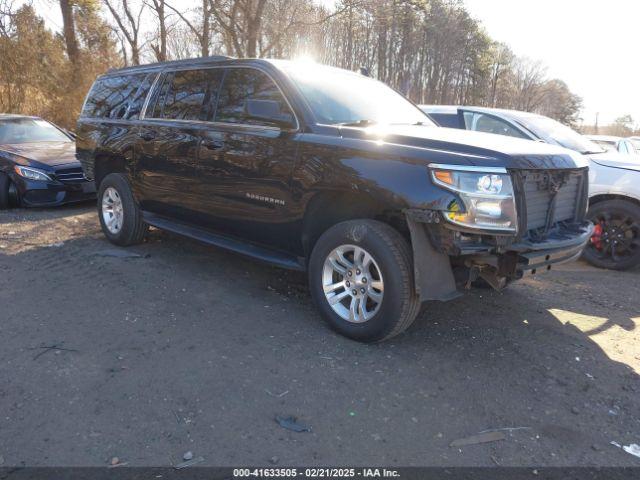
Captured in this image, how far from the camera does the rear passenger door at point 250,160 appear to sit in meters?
4.11

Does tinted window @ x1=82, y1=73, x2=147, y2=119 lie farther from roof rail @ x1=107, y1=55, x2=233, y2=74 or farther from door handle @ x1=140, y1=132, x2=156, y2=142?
door handle @ x1=140, y1=132, x2=156, y2=142

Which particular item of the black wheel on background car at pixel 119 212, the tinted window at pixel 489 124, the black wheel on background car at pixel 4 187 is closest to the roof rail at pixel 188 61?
the black wheel on background car at pixel 119 212

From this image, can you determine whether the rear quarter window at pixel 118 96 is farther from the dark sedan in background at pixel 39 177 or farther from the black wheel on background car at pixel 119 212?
the dark sedan in background at pixel 39 177

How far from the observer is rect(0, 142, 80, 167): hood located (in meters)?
8.14

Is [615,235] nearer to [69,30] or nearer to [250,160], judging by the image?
[250,160]

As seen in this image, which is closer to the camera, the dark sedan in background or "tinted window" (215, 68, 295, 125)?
"tinted window" (215, 68, 295, 125)

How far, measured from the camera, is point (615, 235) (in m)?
6.10

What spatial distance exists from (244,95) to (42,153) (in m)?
5.56

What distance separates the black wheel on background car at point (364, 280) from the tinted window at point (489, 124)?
12.7ft

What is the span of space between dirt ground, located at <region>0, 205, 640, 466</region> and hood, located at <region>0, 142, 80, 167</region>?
365cm

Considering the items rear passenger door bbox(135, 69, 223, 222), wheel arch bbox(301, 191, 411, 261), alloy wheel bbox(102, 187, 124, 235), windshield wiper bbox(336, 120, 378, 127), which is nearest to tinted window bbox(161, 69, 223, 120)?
rear passenger door bbox(135, 69, 223, 222)

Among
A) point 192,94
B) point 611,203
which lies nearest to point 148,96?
point 192,94

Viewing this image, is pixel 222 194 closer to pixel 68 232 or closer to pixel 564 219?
pixel 564 219

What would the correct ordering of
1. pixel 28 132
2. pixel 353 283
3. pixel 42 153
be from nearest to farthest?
1. pixel 353 283
2. pixel 42 153
3. pixel 28 132
